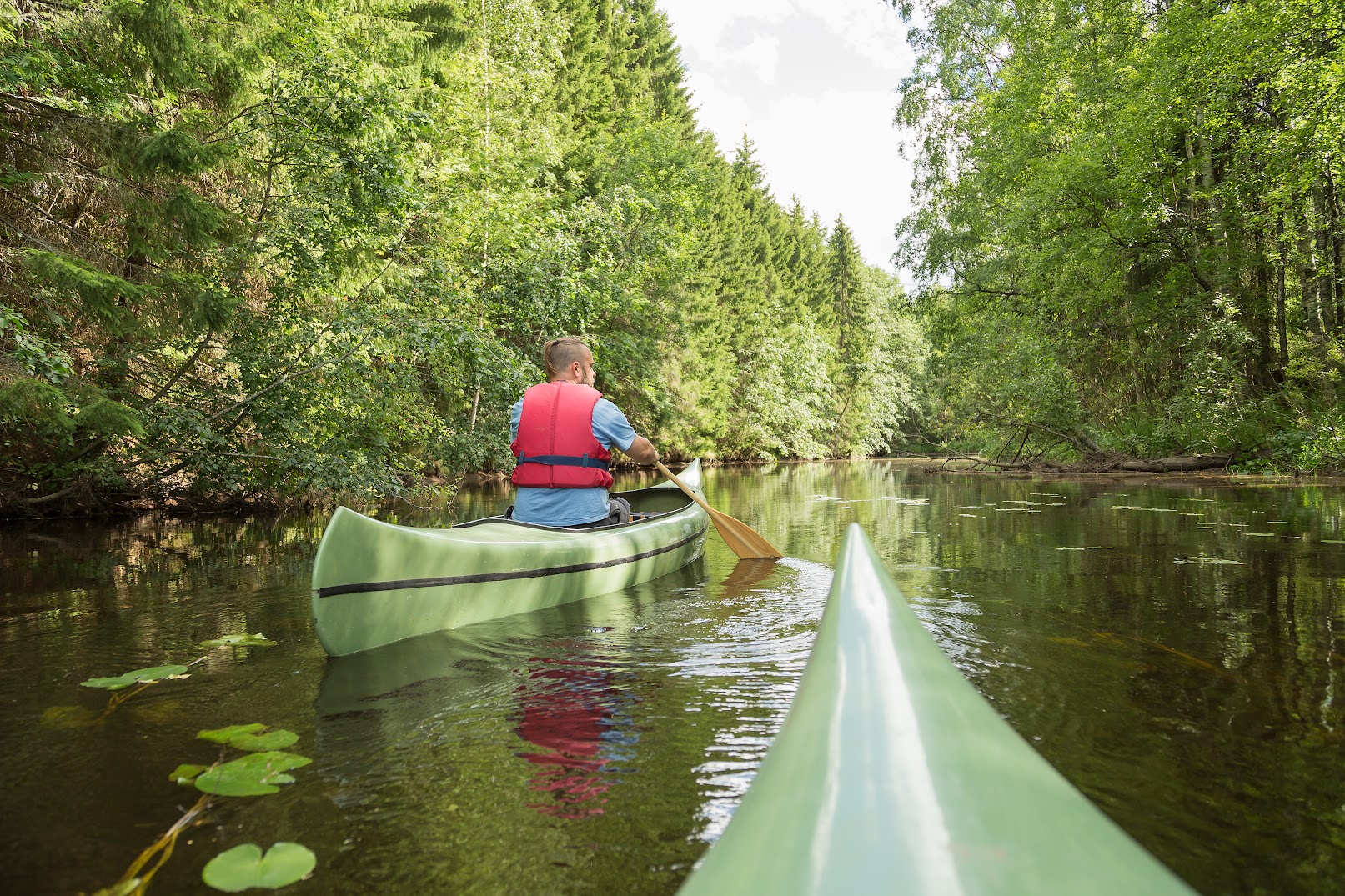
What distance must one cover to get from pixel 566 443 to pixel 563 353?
1.77 ft

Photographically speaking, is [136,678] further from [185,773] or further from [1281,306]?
[1281,306]

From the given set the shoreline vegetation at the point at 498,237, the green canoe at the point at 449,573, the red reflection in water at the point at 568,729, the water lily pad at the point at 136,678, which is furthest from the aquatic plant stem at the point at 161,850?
the shoreline vegetation at the point at 498,237

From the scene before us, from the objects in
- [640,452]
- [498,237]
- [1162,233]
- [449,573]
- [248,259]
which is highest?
[498,237]

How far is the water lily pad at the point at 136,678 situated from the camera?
8.63 feet

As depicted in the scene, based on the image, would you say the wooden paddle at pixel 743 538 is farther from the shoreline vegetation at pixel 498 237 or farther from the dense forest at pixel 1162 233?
the dense forest at pixel 1162 233

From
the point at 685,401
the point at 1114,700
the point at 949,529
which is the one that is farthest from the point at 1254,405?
the point at 685,401

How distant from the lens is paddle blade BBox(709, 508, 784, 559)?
596 cm

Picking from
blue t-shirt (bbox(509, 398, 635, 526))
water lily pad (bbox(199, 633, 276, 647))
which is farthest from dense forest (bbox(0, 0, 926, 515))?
blue t-shirt (bbox(509, 398, 635, 526))

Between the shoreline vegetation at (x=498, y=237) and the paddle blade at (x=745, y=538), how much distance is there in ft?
11.0

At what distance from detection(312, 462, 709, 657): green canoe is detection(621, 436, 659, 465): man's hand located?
456 millimetres

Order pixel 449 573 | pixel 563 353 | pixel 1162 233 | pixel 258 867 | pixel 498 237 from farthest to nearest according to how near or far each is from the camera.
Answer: pixel 498 237 < pixel 1162 233 < pixel 563 353 < pixel 449 573 < pixel 258 867

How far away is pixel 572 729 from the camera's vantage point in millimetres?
2266

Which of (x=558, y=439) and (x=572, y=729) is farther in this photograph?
(x=558, y=439)

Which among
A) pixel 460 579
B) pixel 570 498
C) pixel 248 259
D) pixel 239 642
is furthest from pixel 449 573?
pixel 248 259
